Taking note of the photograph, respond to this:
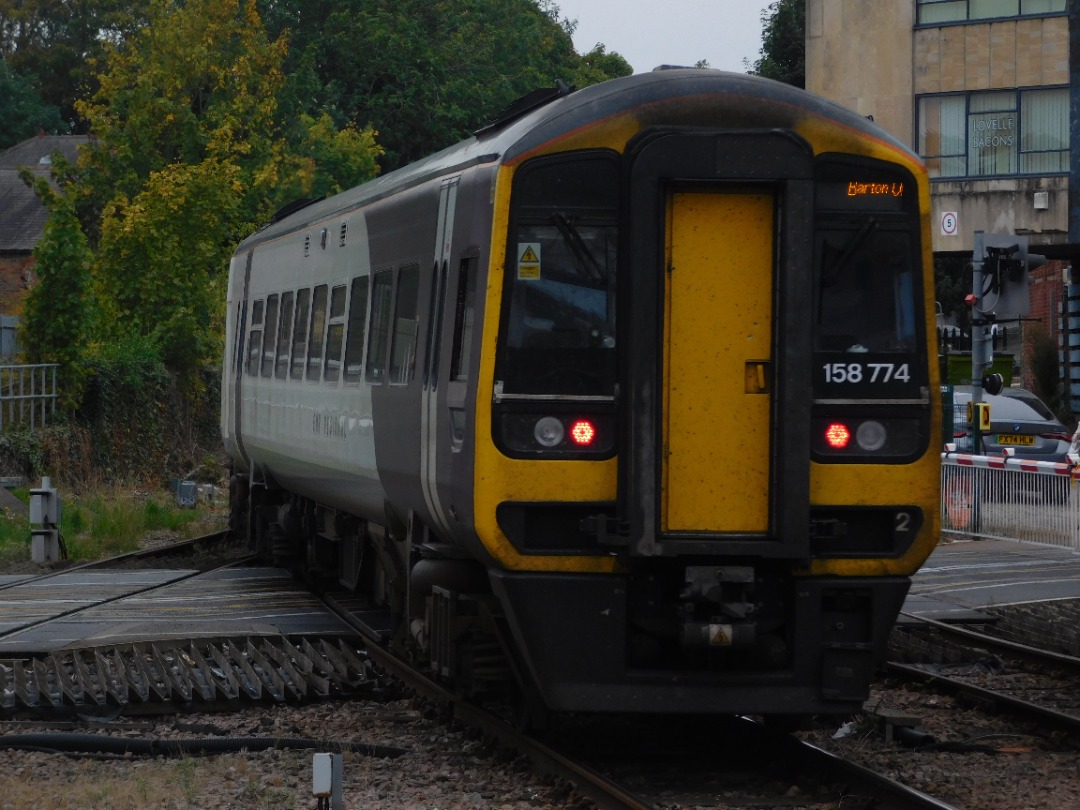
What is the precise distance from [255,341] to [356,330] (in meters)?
4.93

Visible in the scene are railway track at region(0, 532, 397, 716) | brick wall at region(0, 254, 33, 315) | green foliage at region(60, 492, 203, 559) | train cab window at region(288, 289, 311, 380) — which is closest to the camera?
railway track at region(0, 532, 397, 716)

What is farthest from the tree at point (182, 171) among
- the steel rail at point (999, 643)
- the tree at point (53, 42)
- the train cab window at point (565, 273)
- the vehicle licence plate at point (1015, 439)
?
the tree at point (53, 42)

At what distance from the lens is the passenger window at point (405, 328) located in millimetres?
9234

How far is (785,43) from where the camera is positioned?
155 ft

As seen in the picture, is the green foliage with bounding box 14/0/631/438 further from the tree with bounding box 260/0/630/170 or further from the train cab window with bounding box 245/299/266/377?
the train cab window with bounding box 245/299/266/377

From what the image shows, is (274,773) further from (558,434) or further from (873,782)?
(873,782)

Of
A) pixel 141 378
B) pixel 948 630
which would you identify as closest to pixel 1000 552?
pixel 948 630

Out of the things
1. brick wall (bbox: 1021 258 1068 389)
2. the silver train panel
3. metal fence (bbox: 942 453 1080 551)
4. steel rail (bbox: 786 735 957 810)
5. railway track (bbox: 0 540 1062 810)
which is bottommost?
railway track (bbox: 0 540 1062 810)

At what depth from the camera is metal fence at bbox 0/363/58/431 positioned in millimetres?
26023

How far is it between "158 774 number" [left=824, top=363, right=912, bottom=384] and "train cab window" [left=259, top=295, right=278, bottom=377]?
23.4 ft

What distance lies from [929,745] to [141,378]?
22.4 m

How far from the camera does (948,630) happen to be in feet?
42.3

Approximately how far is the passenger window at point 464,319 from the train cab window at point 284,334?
17.8ft

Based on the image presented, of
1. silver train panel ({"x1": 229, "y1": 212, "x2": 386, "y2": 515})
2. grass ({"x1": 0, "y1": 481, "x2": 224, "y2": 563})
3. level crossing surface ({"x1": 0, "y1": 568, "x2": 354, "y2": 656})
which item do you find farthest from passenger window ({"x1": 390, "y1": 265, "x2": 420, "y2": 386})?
grass ({"x1": 0, "y1": 481, "x2": 224, "y2": 563})
